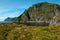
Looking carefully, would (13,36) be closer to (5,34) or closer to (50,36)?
(5,34)

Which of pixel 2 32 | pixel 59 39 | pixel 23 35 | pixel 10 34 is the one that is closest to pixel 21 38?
pixel 23 35

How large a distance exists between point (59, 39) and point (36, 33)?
3262 mm

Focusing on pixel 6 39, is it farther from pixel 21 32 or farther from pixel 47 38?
pixel 47 38

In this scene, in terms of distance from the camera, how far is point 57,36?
1709 centimetres

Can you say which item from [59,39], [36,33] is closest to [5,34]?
[36,33]

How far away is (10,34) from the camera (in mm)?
19328

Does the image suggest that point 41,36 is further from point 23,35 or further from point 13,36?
point 13,36

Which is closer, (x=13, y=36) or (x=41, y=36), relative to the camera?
(x=41, y=36)

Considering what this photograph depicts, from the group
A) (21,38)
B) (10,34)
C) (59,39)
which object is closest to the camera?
(59,39)

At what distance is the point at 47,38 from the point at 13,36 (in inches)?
177

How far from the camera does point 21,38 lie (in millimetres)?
18156

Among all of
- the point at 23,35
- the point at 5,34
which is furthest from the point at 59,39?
the point at 5,34

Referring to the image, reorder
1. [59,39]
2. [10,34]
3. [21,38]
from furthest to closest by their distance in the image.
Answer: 1. [10,34]
2. [21,38]
3. [59,39]

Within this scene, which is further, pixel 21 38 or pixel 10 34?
pixel 10 34
